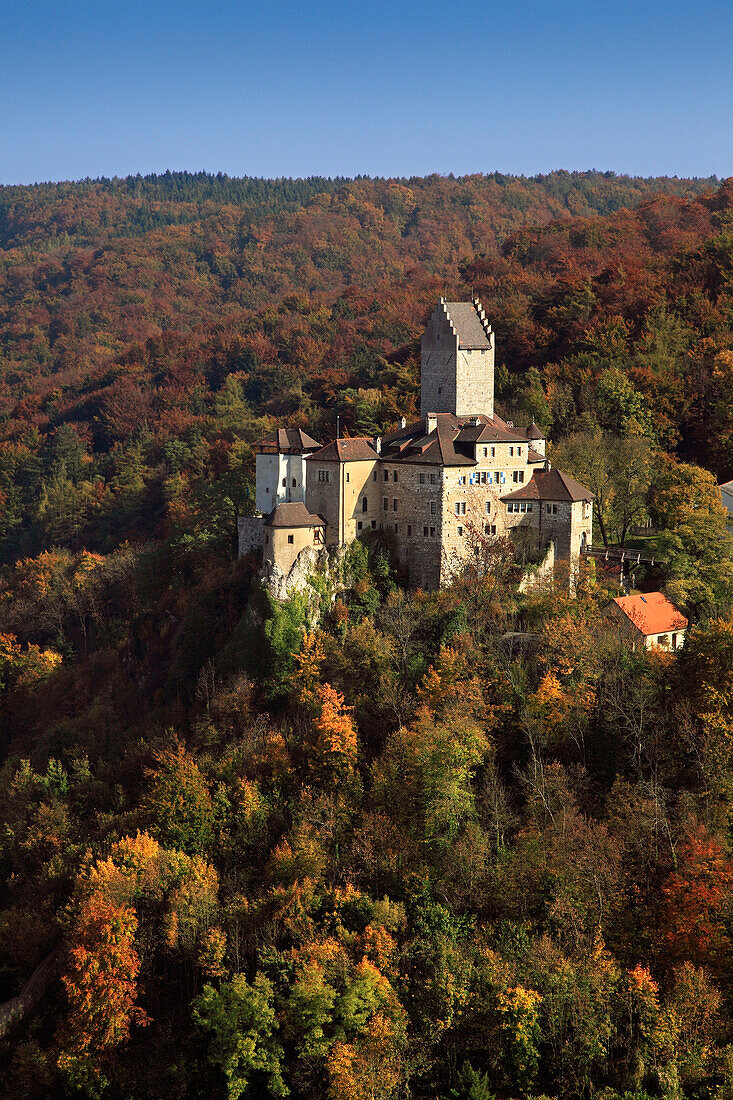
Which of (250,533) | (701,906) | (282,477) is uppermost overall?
(282,477)

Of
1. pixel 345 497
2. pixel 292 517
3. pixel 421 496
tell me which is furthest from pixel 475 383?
pixel 292 517

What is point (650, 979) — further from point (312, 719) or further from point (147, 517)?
point (147, 517)

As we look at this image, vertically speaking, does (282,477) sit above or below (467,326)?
below

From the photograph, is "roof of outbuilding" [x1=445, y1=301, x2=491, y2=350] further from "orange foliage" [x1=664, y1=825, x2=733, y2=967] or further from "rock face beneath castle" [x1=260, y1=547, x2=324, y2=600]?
"orange foliage" [x1=664, y1=825, x2=733, y2=967]

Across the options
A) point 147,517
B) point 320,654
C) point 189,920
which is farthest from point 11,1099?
point 147,517

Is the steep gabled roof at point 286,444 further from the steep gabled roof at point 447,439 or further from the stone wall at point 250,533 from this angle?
the steep gabled roof at point 447,439

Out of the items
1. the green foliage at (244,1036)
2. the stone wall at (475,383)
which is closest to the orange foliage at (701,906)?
the green foliage at (244,1036)

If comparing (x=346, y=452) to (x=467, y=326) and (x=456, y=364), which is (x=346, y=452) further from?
(x=467, y=326)
